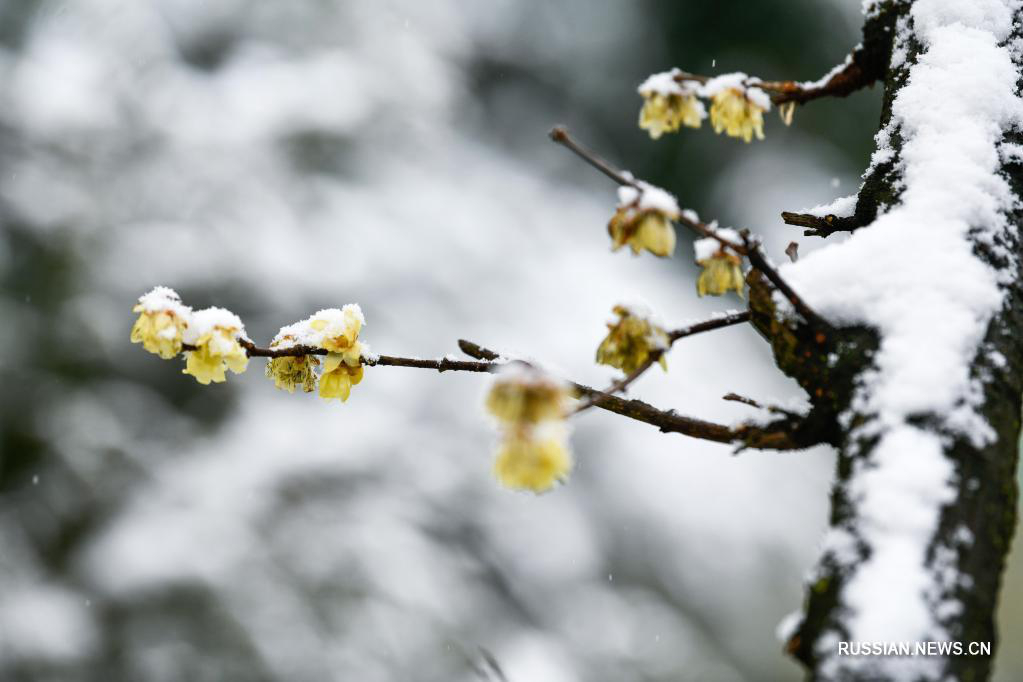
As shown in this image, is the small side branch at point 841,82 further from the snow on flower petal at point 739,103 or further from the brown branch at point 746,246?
the brown branch at point 746,246

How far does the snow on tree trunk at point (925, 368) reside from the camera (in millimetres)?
353

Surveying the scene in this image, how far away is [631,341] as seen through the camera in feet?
1.80

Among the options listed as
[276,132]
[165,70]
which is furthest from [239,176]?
[165,70]

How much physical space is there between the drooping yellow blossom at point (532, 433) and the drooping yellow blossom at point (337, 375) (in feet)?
0.98

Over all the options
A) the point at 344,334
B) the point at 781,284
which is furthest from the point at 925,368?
the point at 344,334

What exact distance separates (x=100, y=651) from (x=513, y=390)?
9.87ft

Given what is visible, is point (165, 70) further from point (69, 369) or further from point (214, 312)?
point (214, 312)

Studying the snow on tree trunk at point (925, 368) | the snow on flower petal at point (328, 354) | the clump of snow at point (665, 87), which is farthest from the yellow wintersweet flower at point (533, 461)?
the clump of snow at point (665, 87)

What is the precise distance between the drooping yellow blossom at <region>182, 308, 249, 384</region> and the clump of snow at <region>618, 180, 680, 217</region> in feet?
1.08

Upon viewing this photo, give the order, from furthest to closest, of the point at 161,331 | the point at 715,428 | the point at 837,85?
1. the point at 837,85
2. the point at 161,331
3. the point at 715,428

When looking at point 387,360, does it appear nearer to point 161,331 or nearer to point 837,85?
point 161,331

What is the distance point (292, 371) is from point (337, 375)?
5 cm

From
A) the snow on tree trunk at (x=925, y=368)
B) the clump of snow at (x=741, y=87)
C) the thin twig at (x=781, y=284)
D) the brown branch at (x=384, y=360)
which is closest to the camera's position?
the snow on tree trunk at (x=925, y=368)

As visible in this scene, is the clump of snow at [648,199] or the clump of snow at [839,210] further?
the clump of snow at [839,210]
